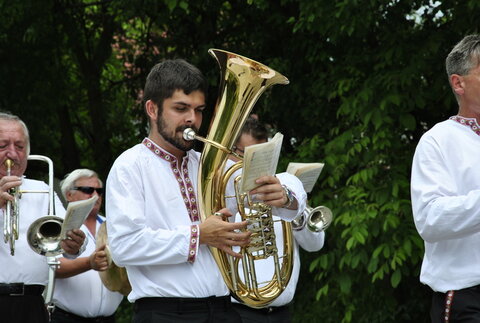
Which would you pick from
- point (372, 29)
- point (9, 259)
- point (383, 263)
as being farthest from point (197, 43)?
point (9, 259)

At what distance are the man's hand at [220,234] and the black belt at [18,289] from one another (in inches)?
59.4

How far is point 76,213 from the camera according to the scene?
480cm

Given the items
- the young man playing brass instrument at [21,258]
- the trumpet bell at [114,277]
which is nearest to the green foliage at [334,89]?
the trumpet bell at [114,277]

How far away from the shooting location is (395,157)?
25.2ft

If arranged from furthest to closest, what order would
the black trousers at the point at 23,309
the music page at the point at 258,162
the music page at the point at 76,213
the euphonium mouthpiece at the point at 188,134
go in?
the black trousers at the point at 23,309
the music page at the point at 76,213
the euphonium mouthpiece at the point at 188,134
the music page at the point at 258,162

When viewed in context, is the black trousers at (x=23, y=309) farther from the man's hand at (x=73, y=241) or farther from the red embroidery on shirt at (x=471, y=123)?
the red embroidery on shirt at (x=471, y=123)

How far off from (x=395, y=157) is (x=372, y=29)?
3.89 feet

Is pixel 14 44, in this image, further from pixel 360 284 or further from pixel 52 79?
pixel 360 284

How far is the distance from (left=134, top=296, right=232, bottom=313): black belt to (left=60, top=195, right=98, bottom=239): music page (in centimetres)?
79

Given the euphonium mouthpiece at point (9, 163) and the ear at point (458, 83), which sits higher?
the ear at point (458, 83)

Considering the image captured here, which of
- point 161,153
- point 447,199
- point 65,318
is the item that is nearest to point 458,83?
point 447,199

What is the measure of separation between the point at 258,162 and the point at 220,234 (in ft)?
1.20

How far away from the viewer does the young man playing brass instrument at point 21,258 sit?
5023mm

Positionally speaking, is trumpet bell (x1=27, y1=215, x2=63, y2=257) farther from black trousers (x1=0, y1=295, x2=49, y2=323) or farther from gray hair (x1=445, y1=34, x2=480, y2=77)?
gray hair (x1=445, y1=34, x2=480, y2=77)
